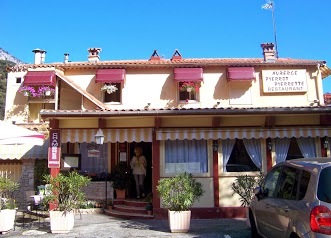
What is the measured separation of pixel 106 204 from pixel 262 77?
987 centimetres

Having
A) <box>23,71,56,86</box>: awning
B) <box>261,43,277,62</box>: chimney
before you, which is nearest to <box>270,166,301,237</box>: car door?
<box>261,43,277,62</box>: chimney

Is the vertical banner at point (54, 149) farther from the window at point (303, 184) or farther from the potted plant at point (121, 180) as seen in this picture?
the window at point (303, 184)

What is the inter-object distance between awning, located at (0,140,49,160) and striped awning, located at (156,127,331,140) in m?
5.38

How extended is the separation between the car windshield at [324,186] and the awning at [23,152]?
10.8 m

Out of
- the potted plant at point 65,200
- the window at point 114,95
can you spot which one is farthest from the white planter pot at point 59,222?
the window at point 114,95

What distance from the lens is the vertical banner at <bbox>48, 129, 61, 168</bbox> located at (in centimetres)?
1051

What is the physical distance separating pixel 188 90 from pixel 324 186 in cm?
1204

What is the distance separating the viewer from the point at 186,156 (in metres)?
10.8

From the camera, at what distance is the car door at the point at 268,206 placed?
5715mm

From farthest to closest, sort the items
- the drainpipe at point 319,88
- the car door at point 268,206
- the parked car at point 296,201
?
1. the drainpipe at point 319,88
2. the car door at point 268,206
3. the parked car at point 296,201

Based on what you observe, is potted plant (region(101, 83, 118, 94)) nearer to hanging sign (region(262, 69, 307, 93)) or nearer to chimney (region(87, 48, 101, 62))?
chimney (region(87, 48, 101, 62))

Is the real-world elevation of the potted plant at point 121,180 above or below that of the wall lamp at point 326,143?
below

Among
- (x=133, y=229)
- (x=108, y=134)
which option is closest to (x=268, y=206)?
(x=133, y=229)

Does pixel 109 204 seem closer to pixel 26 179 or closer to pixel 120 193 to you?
pixel 120 193
